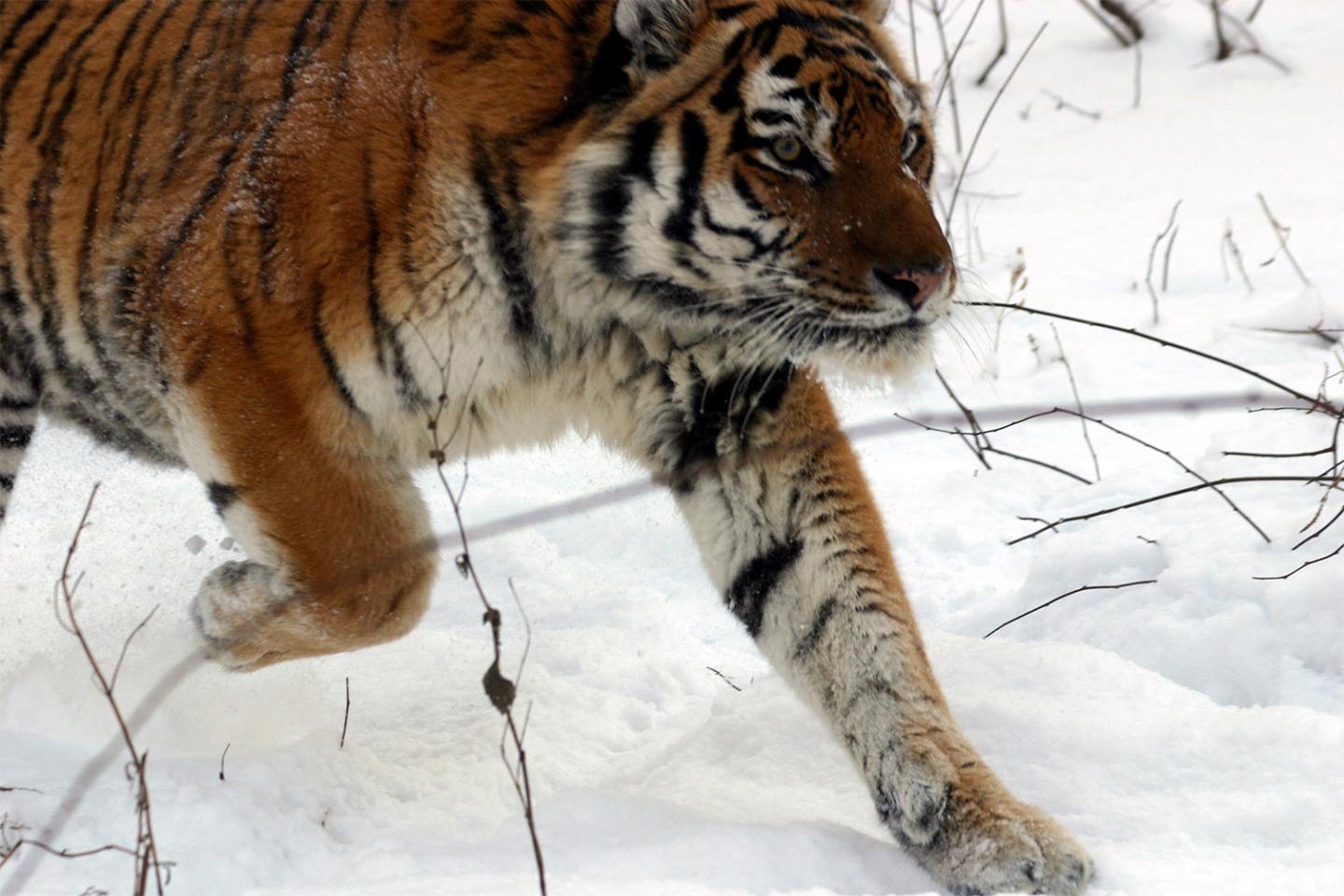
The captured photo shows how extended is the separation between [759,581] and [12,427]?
5.44ft

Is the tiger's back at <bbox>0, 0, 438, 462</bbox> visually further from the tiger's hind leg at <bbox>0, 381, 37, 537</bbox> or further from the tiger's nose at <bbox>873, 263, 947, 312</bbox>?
the tiger's nose at <bbox>873, 263, 947, 312</bbox>

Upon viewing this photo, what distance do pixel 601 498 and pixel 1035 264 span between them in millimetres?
3868

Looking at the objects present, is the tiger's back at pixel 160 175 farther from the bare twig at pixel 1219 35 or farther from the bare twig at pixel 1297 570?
the bare twig at pixel 1219 35

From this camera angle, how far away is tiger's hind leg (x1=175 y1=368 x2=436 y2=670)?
2.46 metres

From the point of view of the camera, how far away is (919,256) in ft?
7.07

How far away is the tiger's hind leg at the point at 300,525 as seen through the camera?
2455mm

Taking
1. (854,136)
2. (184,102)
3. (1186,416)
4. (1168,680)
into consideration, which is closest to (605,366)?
(854,136)

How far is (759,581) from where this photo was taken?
2.53 metres

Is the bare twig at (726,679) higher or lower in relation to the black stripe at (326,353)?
lower

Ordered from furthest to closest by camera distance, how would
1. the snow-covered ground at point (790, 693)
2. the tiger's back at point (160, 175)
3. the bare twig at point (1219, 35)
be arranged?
the bare twig at point (1219, 35) < the tiger's back at point (160, 175) < the snow-covered ground at point (790, 693)

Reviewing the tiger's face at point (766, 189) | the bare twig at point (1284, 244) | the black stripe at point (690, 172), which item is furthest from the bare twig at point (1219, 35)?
the black stripe at point (690, 172)

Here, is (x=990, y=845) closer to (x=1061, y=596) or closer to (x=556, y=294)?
(x=1061, y=596)

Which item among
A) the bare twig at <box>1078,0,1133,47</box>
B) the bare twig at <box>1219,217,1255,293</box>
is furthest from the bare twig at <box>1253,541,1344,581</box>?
the bare twig at <box>1078,0,1133,47</box>

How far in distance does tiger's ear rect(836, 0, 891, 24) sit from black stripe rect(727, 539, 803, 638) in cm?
88
